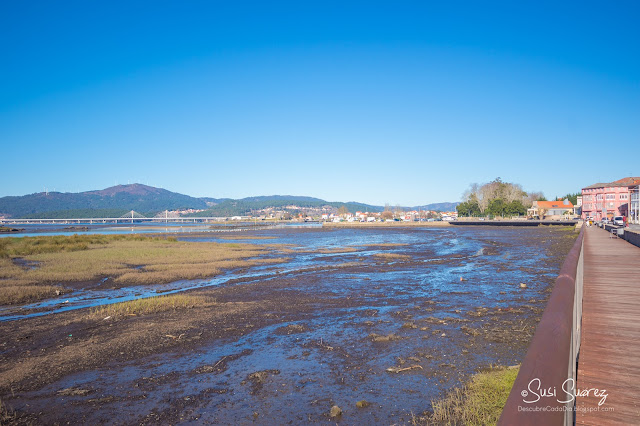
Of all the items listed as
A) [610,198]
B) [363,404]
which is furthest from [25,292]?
[610,198]

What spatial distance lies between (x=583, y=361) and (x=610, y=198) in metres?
132

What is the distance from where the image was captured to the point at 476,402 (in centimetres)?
776

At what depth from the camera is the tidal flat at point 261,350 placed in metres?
8.36

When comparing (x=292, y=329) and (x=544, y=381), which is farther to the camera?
(x=292, y=329)

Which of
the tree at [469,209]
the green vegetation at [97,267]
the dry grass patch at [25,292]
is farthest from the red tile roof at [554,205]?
the dry grass patch at [25,292]

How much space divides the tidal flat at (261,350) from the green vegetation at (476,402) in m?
0.39

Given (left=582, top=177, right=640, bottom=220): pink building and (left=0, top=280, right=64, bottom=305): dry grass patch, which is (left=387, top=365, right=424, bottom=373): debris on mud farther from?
(left=582, top=177, right=640, bottom=220): pink building

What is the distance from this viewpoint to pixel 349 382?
940 cm

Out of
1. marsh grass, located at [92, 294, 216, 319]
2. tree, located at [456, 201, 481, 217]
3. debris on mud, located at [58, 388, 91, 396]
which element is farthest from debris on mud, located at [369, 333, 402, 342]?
tree, located at [456, 201, 481, 217]

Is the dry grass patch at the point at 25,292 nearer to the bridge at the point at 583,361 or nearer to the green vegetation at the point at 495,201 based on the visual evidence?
the bridge at the point at 583,361

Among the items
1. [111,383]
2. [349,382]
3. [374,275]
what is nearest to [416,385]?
[349,382]

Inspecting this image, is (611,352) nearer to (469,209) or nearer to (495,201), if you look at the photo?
(495,201)

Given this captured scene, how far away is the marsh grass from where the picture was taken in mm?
16031

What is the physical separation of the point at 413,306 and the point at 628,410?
513 inches
